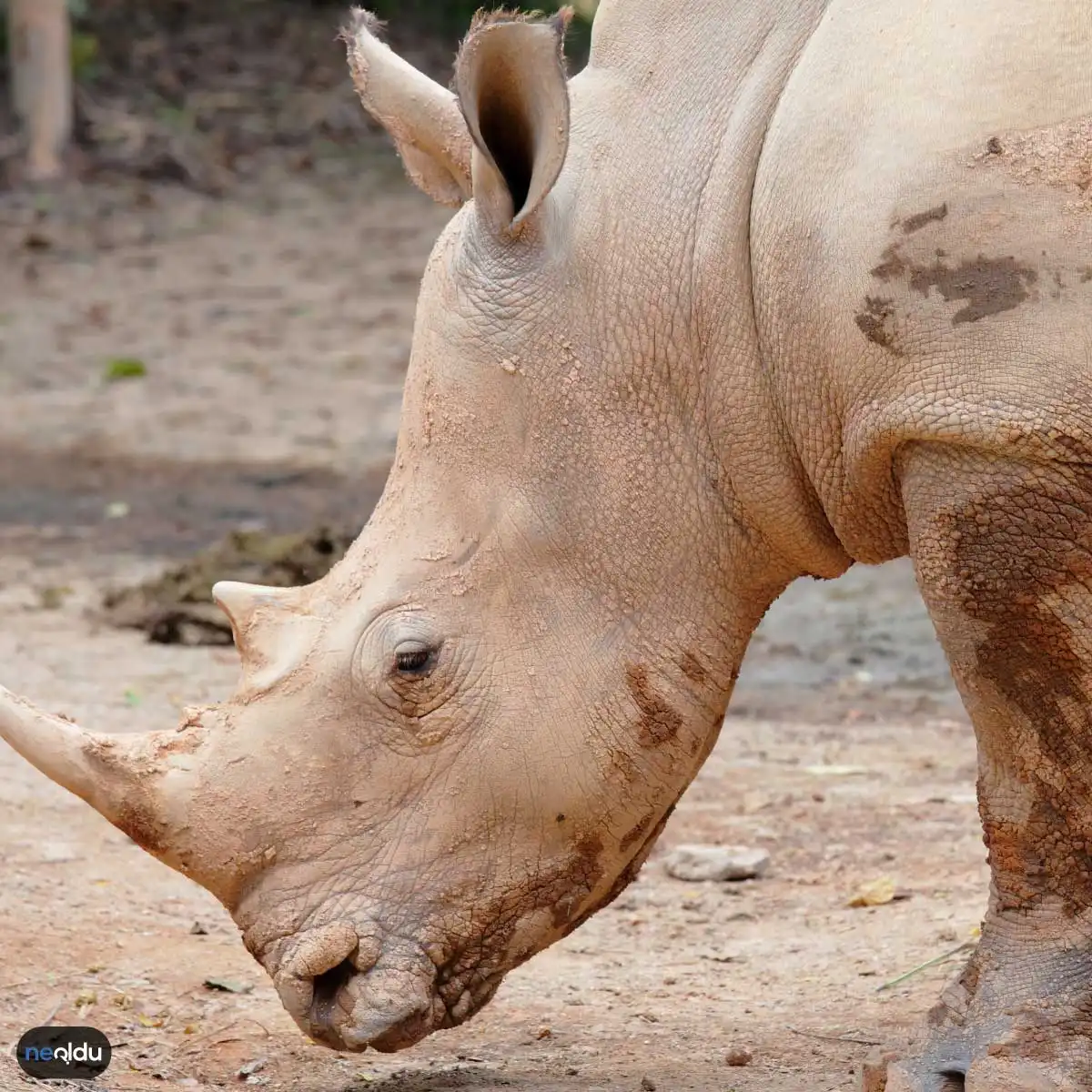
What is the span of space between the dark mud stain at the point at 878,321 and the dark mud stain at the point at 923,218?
0.36 ft

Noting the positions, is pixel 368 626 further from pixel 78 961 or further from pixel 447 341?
pixel 78 961

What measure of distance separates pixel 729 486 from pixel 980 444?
21.4 inches

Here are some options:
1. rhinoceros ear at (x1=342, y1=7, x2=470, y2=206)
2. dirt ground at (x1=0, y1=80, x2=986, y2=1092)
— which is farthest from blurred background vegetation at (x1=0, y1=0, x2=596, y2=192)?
A: rhinoceros ear at (x1=342, y1=7, x2=470, y2=206)

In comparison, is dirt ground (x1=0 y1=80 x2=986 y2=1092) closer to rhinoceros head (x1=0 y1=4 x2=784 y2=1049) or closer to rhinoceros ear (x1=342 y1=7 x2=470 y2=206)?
rhinoceros head (x1=0 y1=4 x2=784 y2=1049)

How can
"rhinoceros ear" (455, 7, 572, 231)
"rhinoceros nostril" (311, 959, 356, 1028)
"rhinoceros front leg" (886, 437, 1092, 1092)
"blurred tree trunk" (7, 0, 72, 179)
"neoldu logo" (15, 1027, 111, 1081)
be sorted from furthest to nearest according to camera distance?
1. "blurred tree trunk" (7, 0, 72, 179)
2. "neoldu logo" (15, 1027, 111, 1081)
3. "rhinoceros nostril" (311, 959, 356, 1028)
4. "rhinoceros ear" (455, 7, 572, 231)
5. "rhinoceros front leg" (886, 437, 1092, 1092)

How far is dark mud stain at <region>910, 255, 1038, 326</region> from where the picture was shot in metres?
3.15

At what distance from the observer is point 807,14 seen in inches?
141

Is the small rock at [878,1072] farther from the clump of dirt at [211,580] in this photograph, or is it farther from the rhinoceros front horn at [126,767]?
the clump of dirt at [211,580]

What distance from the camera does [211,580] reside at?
812 centimetres

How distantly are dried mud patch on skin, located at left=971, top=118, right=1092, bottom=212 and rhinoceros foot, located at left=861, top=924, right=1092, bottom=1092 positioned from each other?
119 cm

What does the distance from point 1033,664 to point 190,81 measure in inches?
612

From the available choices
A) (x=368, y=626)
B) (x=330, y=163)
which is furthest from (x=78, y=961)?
(x=330, y=163)

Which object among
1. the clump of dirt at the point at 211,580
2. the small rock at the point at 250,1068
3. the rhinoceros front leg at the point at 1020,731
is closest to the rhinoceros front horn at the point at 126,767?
the small rock at the point at 250,1068

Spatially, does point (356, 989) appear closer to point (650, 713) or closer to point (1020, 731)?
point (650, 713)
